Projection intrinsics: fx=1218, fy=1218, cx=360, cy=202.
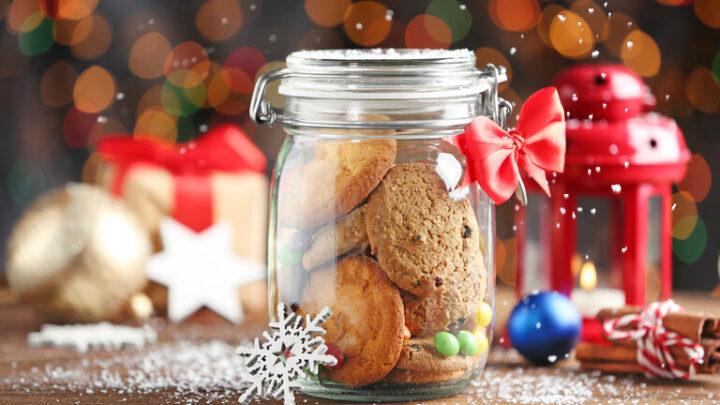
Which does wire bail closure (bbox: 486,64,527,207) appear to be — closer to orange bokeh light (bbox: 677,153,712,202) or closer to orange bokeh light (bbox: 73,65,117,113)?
orange bokeh light (bbox: 677,153,712,202)

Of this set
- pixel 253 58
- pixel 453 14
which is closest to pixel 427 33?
pixel 453 14

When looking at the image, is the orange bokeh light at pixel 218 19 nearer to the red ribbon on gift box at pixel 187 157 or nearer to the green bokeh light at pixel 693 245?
the red ribbon on gift box at pixel 187 157

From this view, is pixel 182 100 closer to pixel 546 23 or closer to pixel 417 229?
pixel 546 23

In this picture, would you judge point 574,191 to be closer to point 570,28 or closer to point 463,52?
point 463,52

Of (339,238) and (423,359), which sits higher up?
(339,238)

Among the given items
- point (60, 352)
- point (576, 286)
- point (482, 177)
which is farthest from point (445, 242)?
point (60, 352)

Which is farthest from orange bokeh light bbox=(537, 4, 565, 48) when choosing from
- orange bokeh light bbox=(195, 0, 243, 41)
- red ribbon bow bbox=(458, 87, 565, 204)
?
red ribbon bow bbox=(458, 87, 565, 204)
